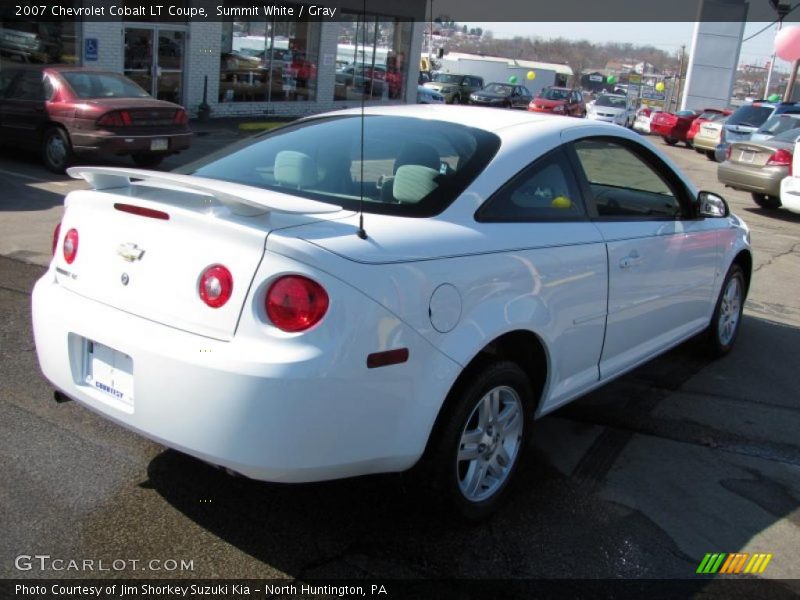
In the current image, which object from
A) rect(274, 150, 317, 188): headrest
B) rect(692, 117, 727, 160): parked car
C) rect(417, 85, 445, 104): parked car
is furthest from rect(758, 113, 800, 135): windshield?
rect(274, 150, 317, 188): headrest

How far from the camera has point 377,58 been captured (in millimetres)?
30219

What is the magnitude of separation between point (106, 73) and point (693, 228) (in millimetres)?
10623

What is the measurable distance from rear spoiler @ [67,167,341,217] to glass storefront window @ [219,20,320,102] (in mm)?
20082

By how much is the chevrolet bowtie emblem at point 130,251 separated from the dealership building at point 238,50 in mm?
11792

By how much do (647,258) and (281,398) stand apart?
2.44m

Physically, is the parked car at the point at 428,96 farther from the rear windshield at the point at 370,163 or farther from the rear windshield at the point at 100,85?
the rear windshield at the point at 370,163

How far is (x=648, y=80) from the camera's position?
275 feet

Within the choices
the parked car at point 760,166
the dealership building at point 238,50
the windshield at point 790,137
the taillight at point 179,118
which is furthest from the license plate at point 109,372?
the windshield at point 790,137

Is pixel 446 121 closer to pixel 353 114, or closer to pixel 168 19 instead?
pixel 353 114

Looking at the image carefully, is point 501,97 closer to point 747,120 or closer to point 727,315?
point 747,120

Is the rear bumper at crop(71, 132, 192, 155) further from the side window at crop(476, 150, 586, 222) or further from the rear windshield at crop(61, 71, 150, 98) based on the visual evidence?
the side window at crop(476, 150, 586, 222)

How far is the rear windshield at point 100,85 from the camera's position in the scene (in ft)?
40.4

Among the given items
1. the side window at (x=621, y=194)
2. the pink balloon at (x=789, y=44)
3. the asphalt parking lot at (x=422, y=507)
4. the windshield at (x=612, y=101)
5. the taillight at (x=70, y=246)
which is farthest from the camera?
the windshield at (x=612, y=101)

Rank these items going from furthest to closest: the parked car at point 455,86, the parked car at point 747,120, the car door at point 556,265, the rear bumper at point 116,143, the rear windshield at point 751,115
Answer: the parked car at point 455,86, the rear windshield at point 751,115, the parked car at point 747,120, the rear bumper at point 116,143, the car door at point 556,265
